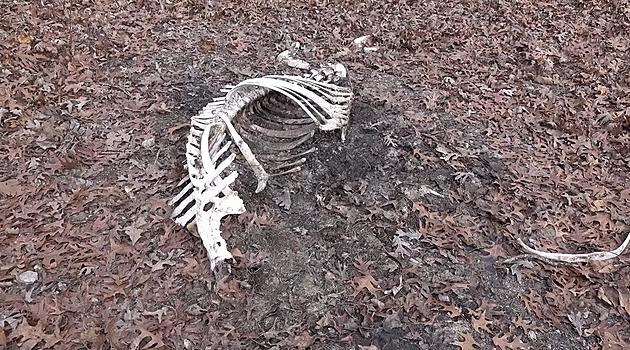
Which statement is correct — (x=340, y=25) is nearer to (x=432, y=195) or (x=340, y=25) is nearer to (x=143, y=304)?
(x=432, y=195)

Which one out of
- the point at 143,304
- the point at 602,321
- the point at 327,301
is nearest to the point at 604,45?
the point at 602,321

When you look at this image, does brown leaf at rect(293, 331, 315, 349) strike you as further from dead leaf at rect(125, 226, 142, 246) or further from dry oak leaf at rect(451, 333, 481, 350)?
dead leaf at rect(125, 226, 142, 246)

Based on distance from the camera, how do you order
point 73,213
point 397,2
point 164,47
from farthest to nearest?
point 397,2 < point 164,47 < point 73,213

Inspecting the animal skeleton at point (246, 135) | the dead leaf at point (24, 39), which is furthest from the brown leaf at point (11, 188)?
the dead leaf at point (24, 39)

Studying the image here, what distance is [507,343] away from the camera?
3689mm

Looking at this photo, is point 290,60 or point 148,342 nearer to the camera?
point 148,342

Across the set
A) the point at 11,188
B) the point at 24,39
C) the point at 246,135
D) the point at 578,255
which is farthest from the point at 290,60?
the point at 578,255

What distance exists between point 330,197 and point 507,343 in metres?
1.89

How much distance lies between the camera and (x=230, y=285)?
12.9ft

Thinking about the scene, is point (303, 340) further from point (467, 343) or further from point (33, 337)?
point (33, 337)

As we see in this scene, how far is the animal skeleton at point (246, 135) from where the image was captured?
4055 mm

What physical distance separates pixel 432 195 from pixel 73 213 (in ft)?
10.2

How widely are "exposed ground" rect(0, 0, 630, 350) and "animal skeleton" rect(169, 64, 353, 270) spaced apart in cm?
22

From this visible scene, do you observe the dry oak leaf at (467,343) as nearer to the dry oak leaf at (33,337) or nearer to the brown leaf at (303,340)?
the brown leaf at (303,340)
